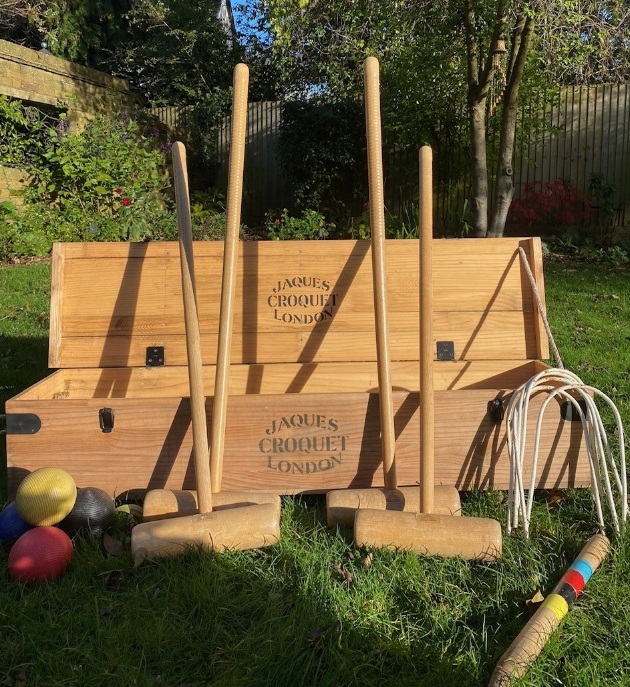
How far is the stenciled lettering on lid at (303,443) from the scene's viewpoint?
7.68ft

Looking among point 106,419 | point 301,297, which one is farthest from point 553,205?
point 106,419

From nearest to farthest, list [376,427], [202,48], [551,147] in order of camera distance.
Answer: [376,427] < [551,147] < [202,48]

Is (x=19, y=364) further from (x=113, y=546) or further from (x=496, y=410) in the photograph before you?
(x=496, y=410)

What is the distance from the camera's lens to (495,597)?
6.02 ft

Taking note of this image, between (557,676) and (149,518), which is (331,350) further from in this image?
(557,676)

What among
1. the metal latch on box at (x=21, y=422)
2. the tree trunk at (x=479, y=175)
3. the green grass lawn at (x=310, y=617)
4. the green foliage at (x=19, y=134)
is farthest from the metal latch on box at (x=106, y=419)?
the green foliage at (x=19, y=134)

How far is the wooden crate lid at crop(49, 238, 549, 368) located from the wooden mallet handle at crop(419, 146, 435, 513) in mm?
665

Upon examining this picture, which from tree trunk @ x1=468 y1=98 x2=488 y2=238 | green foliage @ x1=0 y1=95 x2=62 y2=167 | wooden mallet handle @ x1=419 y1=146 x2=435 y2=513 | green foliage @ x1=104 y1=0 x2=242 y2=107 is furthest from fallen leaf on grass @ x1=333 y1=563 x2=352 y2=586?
green foliage @ x1=104 y1=0 x2=242 y2=107

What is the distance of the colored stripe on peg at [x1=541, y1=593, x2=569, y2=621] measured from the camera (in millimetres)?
1690

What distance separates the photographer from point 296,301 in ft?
9.77

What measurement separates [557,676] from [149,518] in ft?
4.53

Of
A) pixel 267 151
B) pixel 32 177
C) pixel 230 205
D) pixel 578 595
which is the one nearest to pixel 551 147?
pixel 267 151

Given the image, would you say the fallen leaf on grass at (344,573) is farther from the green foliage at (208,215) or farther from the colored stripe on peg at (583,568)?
the green foliage at (208,215)

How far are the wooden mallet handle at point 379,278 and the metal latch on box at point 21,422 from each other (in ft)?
4.31
